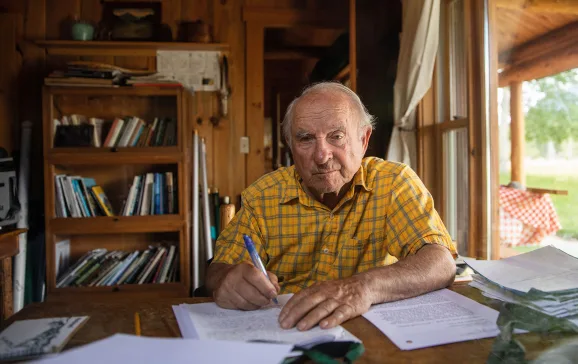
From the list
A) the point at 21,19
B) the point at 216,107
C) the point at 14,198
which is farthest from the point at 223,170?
the point at 21,19

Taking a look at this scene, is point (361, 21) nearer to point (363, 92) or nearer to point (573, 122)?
point (363, 92)

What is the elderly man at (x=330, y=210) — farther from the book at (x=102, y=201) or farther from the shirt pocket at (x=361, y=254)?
the book at (x=102, y=201)

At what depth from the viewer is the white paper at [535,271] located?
90 cm

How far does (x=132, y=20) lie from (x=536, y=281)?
2876 mm

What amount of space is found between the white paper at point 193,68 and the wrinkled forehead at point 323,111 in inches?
75.6

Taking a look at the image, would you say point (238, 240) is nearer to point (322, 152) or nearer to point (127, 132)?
point (322, 152)

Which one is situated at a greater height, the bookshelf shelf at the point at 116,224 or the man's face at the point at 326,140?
the man's face at the point at 326,140

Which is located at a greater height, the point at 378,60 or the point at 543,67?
the point at 378,60

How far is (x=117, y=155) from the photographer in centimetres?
275

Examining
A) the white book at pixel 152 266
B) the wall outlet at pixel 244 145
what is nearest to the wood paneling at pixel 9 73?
the white book at pixel 152 266

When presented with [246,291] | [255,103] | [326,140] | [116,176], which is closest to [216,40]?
[255,103]

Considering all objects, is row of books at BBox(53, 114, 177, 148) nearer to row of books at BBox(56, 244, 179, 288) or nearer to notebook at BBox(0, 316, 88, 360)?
row of books at BBox(56, 244, 179, 288)

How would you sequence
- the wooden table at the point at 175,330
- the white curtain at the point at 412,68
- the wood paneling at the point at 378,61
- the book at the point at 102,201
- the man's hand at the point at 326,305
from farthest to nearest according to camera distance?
the wood paneling at the point at 378,61, the book at the point at 102,201, the white curtain at the point at 412,68, the man's hand at the point at 326,305, the wooden table at the point at 175,330

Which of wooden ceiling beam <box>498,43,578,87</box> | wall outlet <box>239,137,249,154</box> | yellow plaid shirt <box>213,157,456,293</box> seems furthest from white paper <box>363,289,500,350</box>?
wall outlet <box>239,137,249,154</box>
